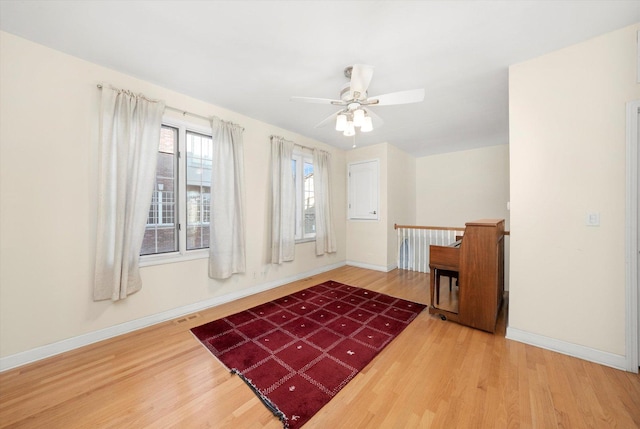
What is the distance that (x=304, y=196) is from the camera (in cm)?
435

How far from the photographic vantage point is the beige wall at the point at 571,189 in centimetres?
183

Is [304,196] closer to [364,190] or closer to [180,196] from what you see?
[364,190]

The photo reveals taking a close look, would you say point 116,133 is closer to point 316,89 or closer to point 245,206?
point 245,206

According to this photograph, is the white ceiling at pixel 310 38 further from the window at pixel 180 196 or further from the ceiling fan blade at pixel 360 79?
the window at pixel 180 196

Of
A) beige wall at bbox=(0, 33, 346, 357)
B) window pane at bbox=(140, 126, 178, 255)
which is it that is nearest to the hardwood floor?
beige wall at bbox=(0, 33, 346, 357)

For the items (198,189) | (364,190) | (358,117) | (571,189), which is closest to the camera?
(571,189)

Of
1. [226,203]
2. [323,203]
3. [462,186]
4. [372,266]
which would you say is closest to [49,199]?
[226,203]

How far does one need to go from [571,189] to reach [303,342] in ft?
9.16

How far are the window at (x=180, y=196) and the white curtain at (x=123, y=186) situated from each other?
232 millimetres

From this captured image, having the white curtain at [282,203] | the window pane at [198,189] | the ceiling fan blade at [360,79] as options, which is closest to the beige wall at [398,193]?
the white curtain at [282,203]

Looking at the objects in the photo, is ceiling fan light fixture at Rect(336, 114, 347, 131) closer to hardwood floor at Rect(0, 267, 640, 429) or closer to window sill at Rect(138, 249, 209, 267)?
hardwood floor at Rect(0, 267, 640, 429)

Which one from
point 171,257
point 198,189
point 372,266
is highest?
point 198,189

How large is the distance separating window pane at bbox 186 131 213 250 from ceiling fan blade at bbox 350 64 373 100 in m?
2.13

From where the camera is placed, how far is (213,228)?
2.99m
